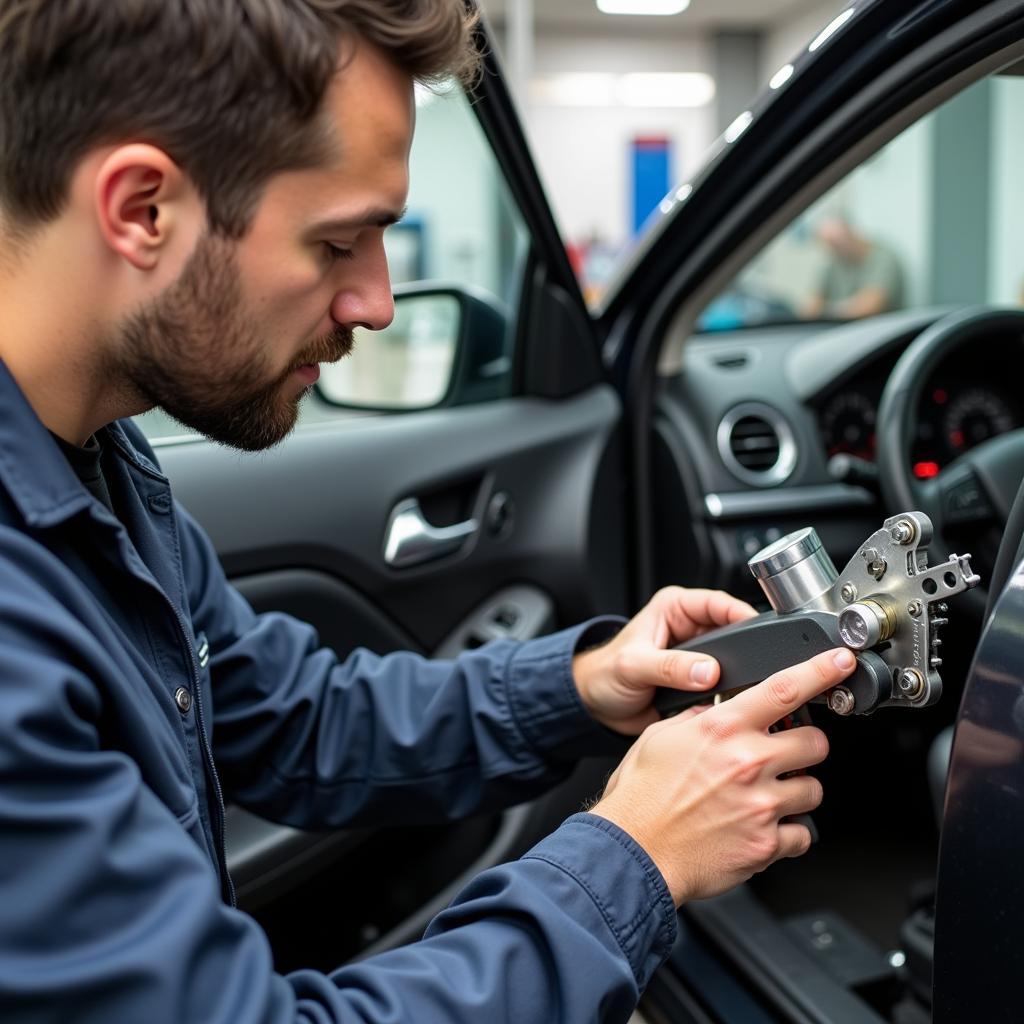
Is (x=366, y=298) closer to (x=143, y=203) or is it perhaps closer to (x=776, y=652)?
(x=143, y=203)

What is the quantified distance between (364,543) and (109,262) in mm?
908

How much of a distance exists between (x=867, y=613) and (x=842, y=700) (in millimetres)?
79

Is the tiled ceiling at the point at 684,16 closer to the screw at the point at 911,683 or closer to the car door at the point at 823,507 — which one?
the car door at the point at 823,507

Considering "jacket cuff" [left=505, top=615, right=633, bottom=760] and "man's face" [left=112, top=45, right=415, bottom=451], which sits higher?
"man's face" [left=112, top=45, right=415, bottom=451]

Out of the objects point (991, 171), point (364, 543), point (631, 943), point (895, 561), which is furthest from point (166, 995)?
point (991, 171)

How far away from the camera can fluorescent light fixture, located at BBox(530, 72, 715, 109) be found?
38.1 feet

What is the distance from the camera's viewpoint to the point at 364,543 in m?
1.71

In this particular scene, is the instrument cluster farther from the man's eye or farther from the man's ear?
the man's ear

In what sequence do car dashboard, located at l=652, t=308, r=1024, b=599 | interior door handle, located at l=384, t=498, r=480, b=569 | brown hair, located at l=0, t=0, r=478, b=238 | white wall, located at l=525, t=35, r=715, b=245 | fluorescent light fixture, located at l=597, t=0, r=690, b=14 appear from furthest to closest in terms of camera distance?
1. white wall, located at l=525, t=35, r=715, b=245
2. fluorescent light fixture, located at l=597, t=0, r=690, b=14
3. car dashboard, located at l=652, t=308, r=1024, b=599
4. interior door handle, located at l=384, t=498, r=480, b=569
5. brown hair, located at l=0, t=0, r=478, b=238

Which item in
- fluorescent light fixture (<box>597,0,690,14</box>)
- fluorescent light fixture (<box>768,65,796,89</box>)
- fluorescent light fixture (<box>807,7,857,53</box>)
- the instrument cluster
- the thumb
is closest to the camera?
the thumb

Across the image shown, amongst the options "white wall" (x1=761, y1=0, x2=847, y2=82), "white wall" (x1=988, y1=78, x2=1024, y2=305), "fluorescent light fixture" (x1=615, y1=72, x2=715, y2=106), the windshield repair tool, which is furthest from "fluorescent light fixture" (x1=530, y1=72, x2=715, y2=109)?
the windshield repair tool

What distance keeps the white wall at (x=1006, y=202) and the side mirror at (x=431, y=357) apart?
6762mm

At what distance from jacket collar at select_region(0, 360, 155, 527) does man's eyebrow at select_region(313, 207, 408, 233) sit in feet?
0.85

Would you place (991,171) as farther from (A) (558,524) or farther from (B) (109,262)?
(B) (109,262)
